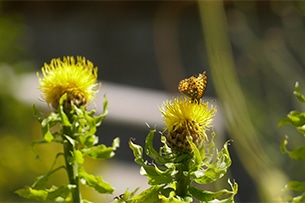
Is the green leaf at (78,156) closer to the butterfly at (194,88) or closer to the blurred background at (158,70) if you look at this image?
the blurred background at (158,70)

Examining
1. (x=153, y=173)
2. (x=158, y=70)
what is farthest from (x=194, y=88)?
(x=158, y=70)

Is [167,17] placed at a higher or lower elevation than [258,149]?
higher

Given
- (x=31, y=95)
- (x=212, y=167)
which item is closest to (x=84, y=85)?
(x=212, y=167)

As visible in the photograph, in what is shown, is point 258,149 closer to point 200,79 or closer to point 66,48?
point 200,79

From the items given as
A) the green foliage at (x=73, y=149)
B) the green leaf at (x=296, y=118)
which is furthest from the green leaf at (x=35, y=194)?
the green leaf at (x=296, y=118)

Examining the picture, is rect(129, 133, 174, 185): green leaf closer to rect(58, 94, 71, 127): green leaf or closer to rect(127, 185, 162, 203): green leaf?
rect(127, 185, 162, 203): green leaf

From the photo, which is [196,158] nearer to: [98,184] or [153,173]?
[153,173]

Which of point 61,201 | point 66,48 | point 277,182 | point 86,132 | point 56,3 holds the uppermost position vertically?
point 56,3
